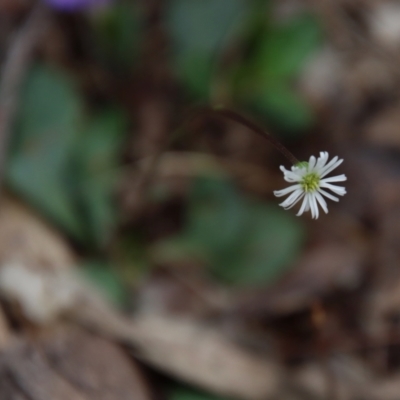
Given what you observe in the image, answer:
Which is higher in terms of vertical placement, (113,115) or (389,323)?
(113,115)

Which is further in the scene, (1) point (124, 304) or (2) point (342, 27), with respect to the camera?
(2) point (342, 27)

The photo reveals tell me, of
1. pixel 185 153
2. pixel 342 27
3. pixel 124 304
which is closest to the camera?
pixel 124 304

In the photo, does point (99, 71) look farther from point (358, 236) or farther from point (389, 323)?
point (389, 323)

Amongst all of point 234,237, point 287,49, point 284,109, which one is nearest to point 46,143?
point 234,237

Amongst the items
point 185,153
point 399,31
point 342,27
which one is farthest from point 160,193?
point 399,31

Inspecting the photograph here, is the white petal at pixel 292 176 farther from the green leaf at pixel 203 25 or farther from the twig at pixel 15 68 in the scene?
the green leaf at pixel 203 25

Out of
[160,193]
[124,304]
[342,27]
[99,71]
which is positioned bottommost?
[124,304]

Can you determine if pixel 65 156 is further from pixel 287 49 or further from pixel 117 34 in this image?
pixel 287 49
